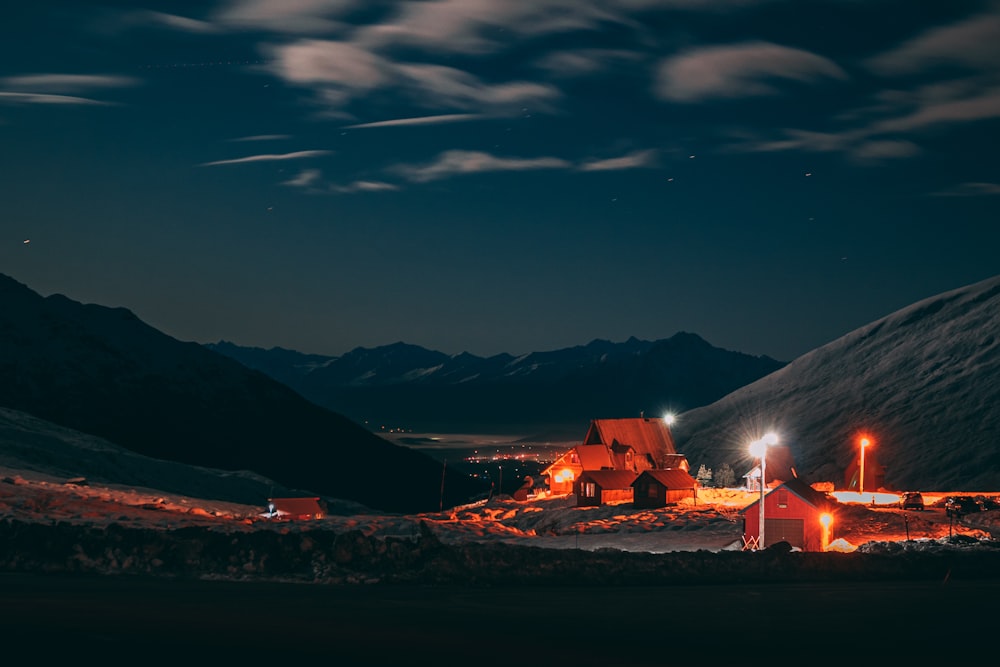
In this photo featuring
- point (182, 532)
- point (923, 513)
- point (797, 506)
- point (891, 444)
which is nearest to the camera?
point (182, 532)

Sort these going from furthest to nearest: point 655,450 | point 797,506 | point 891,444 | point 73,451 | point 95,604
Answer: point 891,444, point 73,451, point 655,450, point 797,506, point 95,604

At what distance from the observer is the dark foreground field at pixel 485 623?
990 inches

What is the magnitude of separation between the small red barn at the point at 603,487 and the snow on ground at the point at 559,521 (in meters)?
1.81

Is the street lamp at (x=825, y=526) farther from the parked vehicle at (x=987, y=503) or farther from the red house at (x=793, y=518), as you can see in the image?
the parked vehicle at (x=987, y=503)

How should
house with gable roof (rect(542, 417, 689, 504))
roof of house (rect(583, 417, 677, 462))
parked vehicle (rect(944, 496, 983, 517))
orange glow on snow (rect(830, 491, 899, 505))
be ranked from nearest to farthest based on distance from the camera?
parked vehicle (rect(944, 496, 983, 517))
orange glow on snow (rect(830, 491, 899, 505))
house with gable roof (rect(542, 417, 689, 504))
roof of house (rect(583, 417, 677, 462))

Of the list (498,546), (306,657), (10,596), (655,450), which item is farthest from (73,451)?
(306,657)

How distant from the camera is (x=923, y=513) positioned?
79438 millimetres

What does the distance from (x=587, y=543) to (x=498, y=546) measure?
1144cm

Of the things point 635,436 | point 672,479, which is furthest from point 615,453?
point 672,479

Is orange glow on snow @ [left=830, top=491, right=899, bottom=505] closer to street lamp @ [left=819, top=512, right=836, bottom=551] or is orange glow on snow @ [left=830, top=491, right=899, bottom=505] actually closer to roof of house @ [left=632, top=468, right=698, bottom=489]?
roof of house @ [left=632, top=468, right=698, bottom=489]

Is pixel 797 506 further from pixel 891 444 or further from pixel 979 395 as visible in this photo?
pixel 979 395

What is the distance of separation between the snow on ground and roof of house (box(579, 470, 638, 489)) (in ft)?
8.42

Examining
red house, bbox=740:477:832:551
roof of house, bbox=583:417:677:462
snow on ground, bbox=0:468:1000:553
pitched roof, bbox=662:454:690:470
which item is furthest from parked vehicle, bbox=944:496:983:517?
roof of house, bbox=583:417:677:462

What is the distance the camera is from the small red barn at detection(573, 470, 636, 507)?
9819 cm
